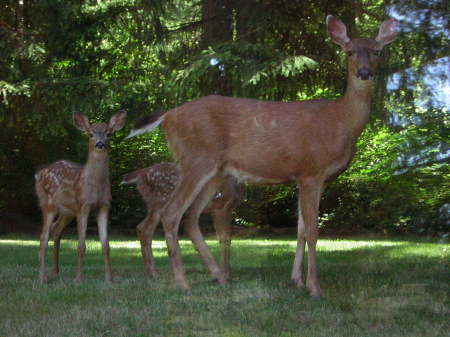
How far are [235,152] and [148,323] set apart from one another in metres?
2.29

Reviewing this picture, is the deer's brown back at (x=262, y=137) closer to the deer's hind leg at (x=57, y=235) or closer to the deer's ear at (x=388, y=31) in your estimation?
the deer's ear at (x=388, y=31)

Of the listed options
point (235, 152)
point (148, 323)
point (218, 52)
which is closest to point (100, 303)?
point (148, 323)

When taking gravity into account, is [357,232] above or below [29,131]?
below

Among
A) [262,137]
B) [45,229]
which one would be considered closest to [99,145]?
[45,229]

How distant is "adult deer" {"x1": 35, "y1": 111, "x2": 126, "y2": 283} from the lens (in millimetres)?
7160

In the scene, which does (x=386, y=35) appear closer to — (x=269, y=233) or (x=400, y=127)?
(x=400, y=127)

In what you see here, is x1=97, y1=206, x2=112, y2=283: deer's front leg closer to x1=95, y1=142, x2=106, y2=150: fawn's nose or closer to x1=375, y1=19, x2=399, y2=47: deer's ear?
x1=95, y1=142, x2=106, y2=150: fawn's nose

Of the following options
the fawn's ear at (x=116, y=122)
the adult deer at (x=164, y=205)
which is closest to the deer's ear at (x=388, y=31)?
the adult deer at (x=164, y=205)

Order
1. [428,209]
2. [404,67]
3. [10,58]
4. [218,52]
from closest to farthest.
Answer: [428,209] → [404,67] → [218,52] → [10,58]

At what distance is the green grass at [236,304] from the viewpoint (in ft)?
14.7

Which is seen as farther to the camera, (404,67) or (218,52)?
(218,52)

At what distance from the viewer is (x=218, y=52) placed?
33.2ft

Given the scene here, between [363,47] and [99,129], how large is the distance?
2.80 meters

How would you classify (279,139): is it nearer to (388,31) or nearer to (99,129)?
(388,31)
